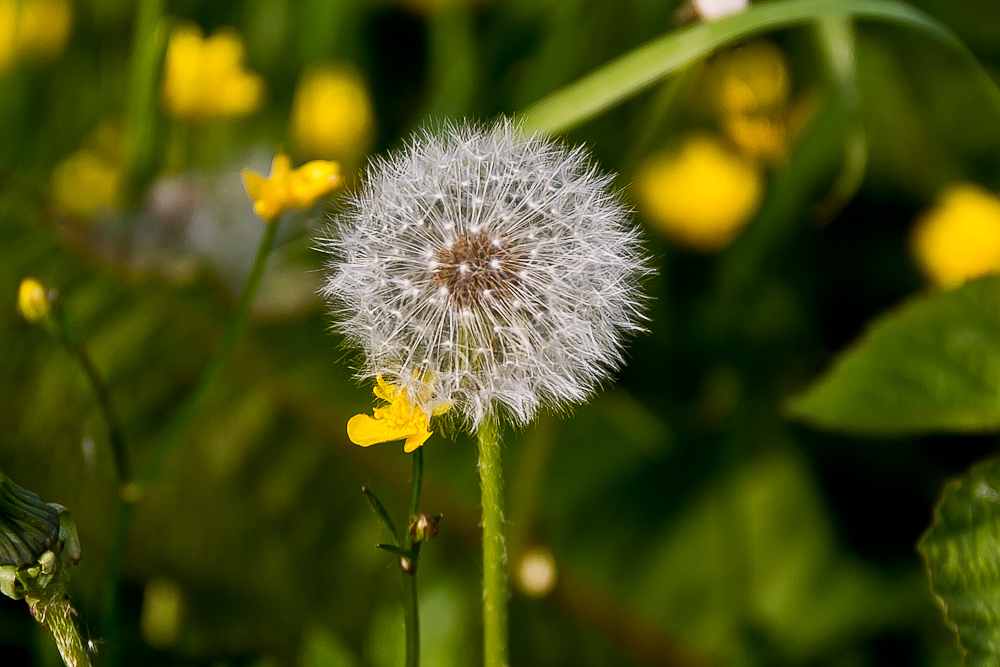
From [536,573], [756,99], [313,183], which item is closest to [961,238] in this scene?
[756,99]

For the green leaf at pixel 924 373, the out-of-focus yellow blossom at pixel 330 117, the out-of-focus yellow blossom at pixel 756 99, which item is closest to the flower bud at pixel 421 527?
the green leaf at pixel 924 373

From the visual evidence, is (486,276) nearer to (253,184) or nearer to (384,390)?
(384,390)

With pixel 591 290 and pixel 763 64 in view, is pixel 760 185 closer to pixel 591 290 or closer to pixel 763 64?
pixel 763 64

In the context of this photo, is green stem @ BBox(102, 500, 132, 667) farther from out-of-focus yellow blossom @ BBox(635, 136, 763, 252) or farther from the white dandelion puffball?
out-of-focus yellow blossom @ BBox(635, 136, 763, 252)

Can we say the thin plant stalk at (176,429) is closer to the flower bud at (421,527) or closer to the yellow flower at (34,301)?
the yellow flower at (34,301)

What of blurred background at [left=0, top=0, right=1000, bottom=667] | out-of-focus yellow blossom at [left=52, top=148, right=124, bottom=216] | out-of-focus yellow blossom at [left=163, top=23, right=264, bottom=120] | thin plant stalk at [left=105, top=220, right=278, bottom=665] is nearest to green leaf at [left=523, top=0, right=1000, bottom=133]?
blurred background at [left=0, top=0, right=1000, bottom=667]

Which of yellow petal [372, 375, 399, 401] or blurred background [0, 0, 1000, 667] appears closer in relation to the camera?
yellow petal [372, 375, 399, 401]

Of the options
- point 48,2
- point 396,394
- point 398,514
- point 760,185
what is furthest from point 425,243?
point 48,2
